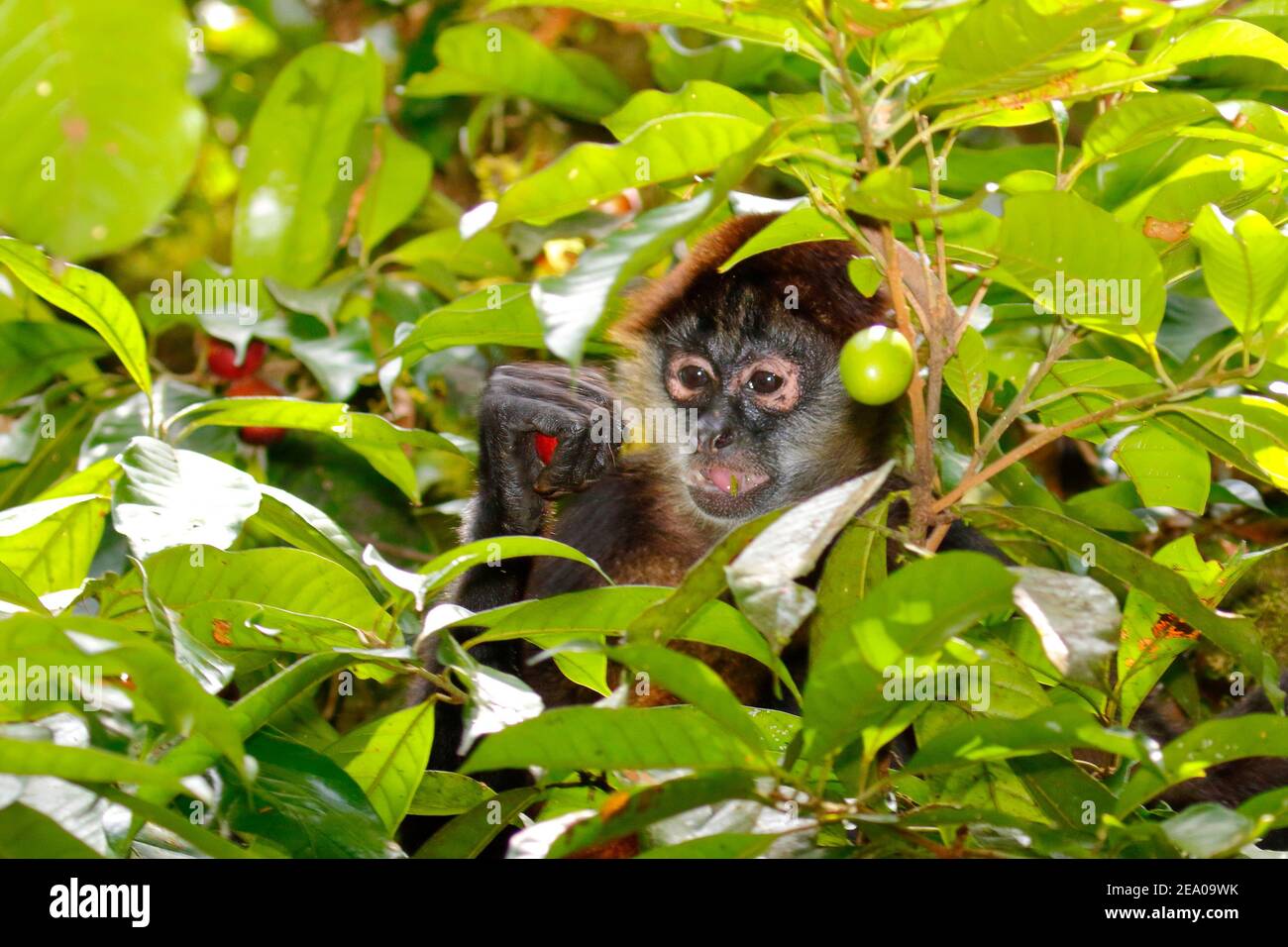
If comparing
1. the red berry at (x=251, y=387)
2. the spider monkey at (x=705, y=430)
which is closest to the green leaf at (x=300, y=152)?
the red berry at (x=251, y=387)

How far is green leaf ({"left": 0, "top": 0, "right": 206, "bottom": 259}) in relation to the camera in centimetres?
102

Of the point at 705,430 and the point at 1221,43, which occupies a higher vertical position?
the point at 1221,43

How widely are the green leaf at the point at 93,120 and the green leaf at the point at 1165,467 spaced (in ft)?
6.61

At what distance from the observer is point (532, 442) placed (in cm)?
330

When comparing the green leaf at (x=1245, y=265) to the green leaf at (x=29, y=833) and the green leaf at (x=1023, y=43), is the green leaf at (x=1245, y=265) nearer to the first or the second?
the green leaf at (x=1023, y=43)

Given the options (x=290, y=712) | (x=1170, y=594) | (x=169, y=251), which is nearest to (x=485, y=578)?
(x=290, y=712)

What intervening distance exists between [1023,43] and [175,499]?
145 centimetres

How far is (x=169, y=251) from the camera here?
4.94 m

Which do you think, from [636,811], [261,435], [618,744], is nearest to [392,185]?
[261,435]

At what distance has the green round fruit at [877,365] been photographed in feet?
6.03

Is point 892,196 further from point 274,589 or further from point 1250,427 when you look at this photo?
point 274,589

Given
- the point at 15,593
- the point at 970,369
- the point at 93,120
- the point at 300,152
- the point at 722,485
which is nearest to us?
the point at 93,120
